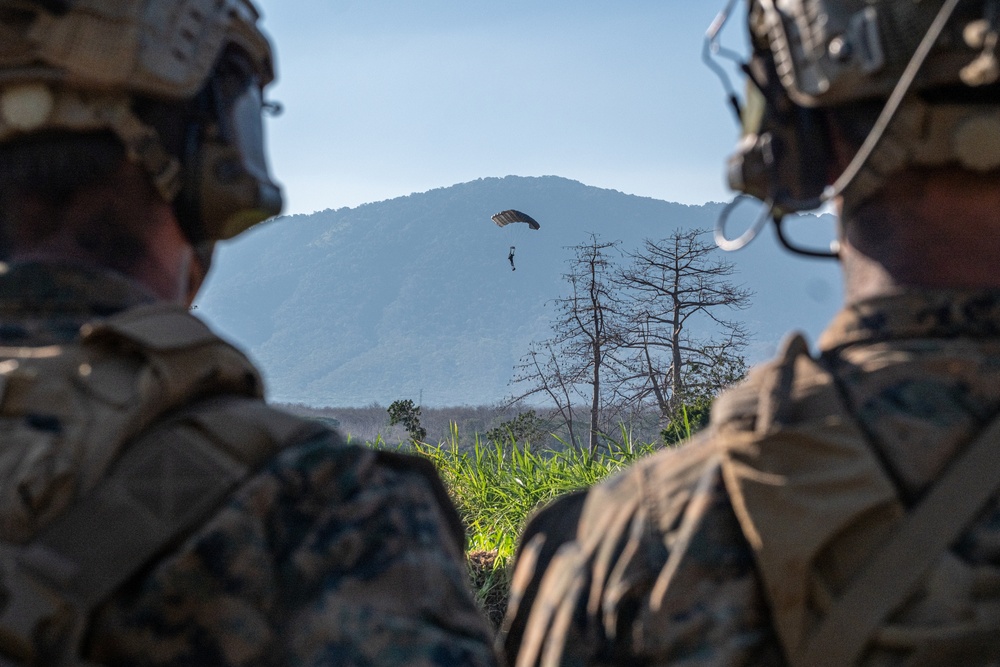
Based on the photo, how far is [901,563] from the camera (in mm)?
2131

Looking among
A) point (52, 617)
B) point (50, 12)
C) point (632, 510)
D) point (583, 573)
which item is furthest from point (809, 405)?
point (50, 12)

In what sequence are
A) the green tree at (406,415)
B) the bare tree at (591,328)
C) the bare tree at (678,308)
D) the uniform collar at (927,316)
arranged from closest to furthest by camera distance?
1. the uniform collar at (927,316)
2. the green tree at (406,415)
3. the bare tree at (678,308)
4. the bare tree at (591,328)

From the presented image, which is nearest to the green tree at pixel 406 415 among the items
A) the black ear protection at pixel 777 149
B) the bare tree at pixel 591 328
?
the bare tree at pixel 591 328

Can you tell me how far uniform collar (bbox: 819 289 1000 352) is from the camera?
235cm

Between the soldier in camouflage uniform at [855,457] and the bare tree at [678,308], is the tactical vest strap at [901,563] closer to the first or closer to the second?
the soldier in camouflage uniform at [855,457]

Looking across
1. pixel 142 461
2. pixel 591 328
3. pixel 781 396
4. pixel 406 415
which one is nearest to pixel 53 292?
pixel 142 461

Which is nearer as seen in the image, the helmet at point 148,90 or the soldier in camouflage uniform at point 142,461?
the soldier in camouflage uniform at point 142,461

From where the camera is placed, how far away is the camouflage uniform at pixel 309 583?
197cm

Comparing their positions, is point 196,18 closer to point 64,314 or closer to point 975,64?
point 64,314

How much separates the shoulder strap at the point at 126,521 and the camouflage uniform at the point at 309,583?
0.03m

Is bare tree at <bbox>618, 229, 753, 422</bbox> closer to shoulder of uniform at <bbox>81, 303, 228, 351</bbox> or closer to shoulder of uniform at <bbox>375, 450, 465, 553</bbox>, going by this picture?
shoulder of uniform at <bbox>375, 450, 465, 553</bbox>

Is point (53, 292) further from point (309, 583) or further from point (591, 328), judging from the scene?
point (591, 328)

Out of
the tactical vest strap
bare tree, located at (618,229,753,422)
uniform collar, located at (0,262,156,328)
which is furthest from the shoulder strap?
bare tree, located at (618,229,753,422)

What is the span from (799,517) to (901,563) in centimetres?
19
